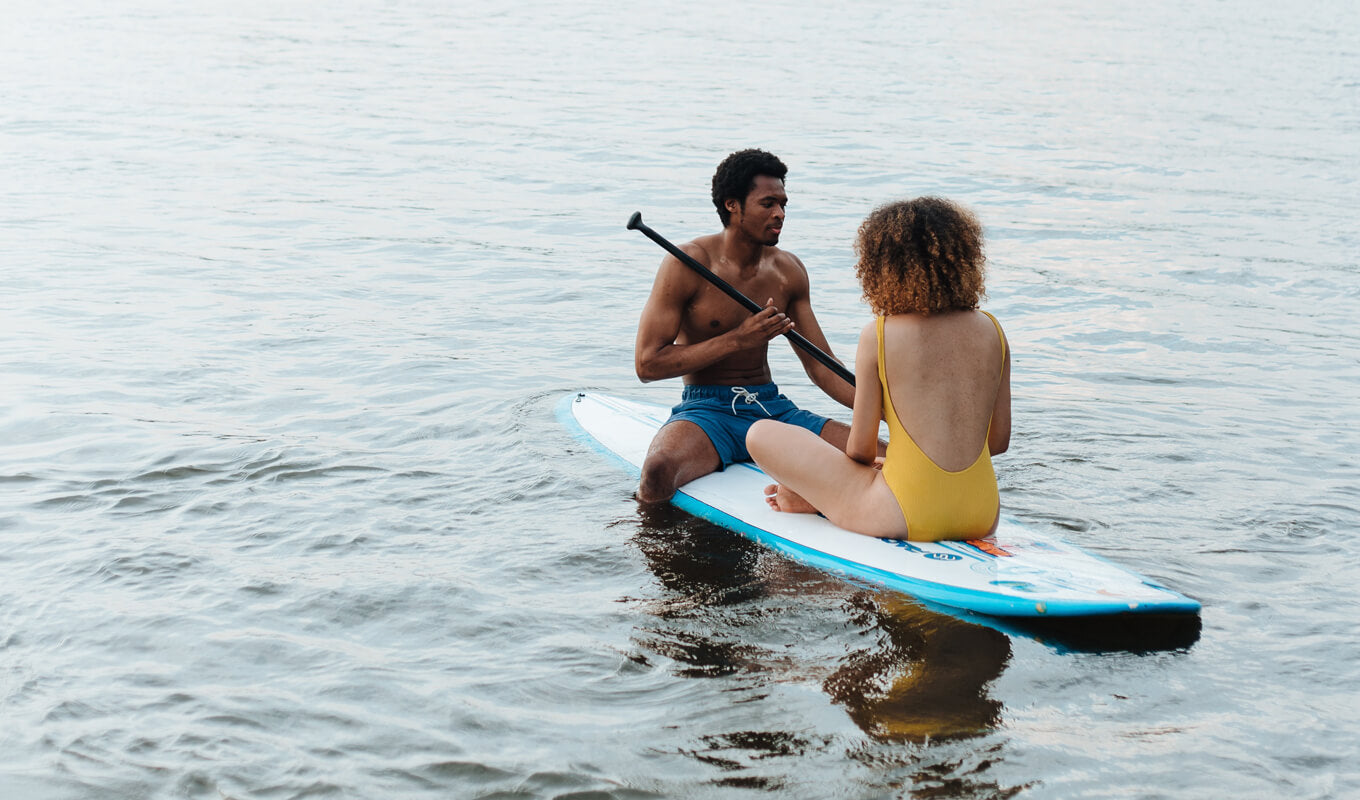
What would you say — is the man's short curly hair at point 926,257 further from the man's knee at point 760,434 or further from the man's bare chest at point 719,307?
the man's bare chest at point 719,307

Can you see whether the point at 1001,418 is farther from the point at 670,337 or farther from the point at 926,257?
the point at 670,337

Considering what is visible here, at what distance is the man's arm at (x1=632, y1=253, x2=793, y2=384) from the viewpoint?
193 inches

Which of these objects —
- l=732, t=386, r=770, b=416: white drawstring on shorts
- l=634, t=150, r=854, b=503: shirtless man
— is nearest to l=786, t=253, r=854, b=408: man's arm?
l=634, t=150, r=854, b=503: shirtless man

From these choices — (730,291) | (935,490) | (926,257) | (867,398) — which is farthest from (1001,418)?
(730,291)

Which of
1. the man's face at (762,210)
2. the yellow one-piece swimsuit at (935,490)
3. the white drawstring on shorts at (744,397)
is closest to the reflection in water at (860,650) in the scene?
the yellow one-piece swimsuit at (935,490)

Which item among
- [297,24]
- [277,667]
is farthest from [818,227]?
[297,24]

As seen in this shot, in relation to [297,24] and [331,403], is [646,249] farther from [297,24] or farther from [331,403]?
[297,24]

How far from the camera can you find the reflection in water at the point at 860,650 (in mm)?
3457

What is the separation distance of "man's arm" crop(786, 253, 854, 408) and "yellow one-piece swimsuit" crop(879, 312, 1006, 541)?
95 cm

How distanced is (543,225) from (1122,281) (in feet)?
16.5

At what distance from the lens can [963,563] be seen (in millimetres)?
4145

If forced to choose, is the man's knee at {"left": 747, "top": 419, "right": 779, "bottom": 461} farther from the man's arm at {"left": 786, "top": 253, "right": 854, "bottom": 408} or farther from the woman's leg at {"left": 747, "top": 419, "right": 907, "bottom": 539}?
the man's arm at {"left": 786, "top": 253, "right": 854, "bottom": 408}

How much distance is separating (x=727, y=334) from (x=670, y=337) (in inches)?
11.5

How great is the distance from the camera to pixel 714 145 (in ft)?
51.3
